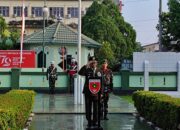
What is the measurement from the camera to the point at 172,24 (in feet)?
164

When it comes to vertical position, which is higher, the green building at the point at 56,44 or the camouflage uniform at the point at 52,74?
the green building at the point at 56,44

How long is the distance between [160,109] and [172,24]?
3711cm

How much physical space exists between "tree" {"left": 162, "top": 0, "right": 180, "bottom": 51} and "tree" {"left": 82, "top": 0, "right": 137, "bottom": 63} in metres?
13.5

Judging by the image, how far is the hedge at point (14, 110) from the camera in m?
9.54

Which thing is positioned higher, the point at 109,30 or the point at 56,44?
the point at 109,30

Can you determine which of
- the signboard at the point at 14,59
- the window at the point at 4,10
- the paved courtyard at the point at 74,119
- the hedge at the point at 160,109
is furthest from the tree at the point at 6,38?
the hedge at the point at 160,109

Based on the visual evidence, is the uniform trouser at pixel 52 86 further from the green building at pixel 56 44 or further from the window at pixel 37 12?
the window at pixel 37 12

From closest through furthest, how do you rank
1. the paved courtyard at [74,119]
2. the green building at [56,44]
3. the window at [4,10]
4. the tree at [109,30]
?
the paved courtyard at [74,119]
the green building at [56,44]
the tree at [109,30]
the window at [4,10]

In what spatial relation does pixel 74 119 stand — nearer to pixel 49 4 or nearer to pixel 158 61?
pixel 158 61

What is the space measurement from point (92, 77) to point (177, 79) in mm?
20650

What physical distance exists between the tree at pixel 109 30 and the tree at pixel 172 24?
1346cm

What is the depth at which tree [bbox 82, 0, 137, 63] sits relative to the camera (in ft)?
221

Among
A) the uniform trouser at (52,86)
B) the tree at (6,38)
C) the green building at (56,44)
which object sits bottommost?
the uniform trouser at (52,86)

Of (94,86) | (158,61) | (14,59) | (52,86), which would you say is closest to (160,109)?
(94,86)
